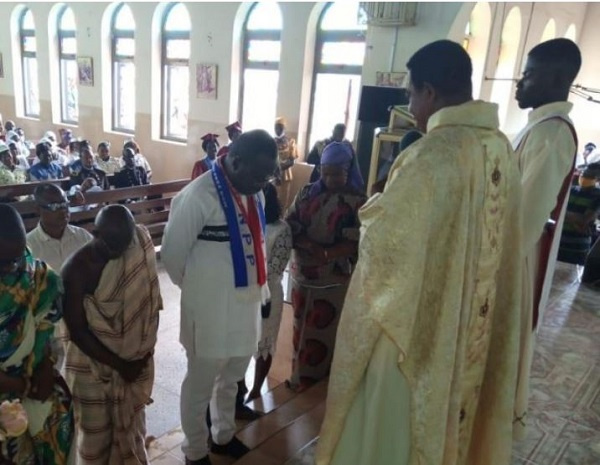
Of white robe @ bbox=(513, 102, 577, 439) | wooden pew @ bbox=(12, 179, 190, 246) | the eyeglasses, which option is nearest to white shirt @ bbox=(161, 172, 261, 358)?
the eyeglasses

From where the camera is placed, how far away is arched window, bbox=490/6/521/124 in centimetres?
891

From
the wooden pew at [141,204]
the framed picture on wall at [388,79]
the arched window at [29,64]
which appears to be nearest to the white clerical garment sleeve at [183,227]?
the wooden pew at [141,204]

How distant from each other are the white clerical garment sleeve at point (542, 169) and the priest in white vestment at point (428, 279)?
0.41m

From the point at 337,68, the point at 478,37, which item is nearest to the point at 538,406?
the point at 337,68

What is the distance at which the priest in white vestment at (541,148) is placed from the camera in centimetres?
194

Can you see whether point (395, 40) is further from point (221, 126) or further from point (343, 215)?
point (343, 215)

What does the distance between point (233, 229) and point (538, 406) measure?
74.4 inches

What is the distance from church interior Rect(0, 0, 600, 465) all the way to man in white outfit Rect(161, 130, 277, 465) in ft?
1.39

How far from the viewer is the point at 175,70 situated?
1039 cm

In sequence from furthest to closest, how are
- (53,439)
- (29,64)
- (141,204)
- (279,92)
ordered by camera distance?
A: (29,64) < (279,92) < (141,204) < (53,439)

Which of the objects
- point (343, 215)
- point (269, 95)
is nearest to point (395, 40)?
point (269, 95)

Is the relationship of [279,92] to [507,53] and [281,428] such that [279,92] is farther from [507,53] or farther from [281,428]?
[281,428]

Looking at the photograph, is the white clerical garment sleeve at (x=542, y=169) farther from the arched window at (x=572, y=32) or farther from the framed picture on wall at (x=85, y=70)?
the framed picture on wall at (x=85, y=70)

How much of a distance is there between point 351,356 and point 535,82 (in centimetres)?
150
